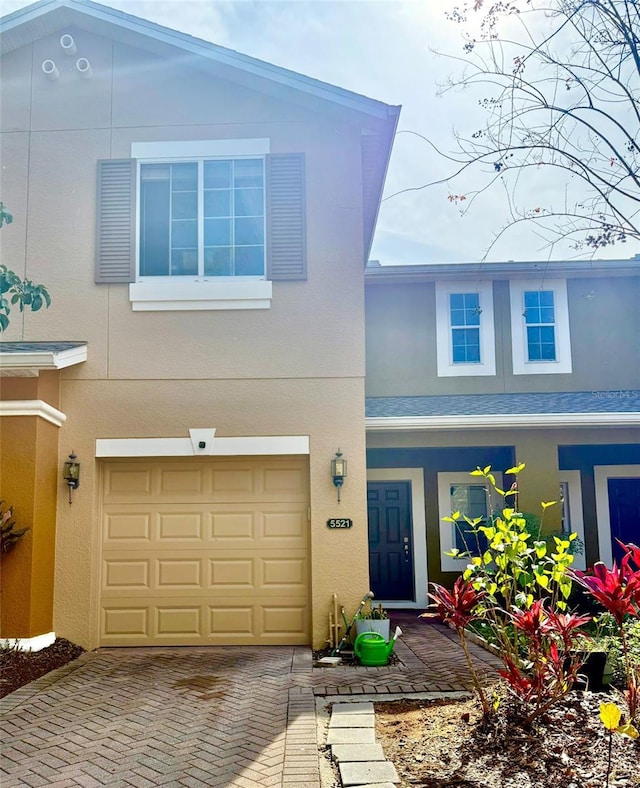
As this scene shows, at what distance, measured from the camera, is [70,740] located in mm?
5344

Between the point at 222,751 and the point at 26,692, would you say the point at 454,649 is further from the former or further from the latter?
the point at 26,692

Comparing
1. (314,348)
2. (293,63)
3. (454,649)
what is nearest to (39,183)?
(293,63)

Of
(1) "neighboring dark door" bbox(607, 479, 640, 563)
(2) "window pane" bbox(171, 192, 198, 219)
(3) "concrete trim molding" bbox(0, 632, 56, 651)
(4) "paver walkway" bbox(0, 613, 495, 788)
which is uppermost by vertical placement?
(2) "window pane" bbox(171, 192, 198, 219)

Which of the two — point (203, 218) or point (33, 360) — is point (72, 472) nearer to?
point (33, 360)

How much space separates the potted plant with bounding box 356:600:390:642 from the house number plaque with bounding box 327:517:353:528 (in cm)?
101

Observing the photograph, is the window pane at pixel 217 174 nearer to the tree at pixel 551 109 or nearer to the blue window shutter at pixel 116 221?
the blue window shutter at pixel 116 221

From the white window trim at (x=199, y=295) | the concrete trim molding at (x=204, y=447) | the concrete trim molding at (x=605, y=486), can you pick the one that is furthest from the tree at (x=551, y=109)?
the concrete trim molding at (x=605, y=486)

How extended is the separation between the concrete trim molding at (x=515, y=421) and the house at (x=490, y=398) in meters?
0.04

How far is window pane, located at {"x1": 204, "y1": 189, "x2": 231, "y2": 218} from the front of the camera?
9.14 metres

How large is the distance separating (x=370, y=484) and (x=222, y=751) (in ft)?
24.7

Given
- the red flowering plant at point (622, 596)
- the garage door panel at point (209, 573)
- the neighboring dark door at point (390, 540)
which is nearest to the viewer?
the red flowering plant at point (622, 596)

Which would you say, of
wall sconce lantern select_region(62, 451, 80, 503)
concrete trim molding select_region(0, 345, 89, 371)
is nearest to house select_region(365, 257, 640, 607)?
wall sconce lantern select_region(62, 451, 80, 503)

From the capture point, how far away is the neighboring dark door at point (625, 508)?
1258 centimetres

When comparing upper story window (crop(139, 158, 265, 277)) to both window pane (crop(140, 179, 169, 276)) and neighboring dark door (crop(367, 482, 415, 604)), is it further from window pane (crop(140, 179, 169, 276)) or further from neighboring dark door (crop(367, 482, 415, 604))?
neighboring dark door (crop(367, 482, 415, 604))
